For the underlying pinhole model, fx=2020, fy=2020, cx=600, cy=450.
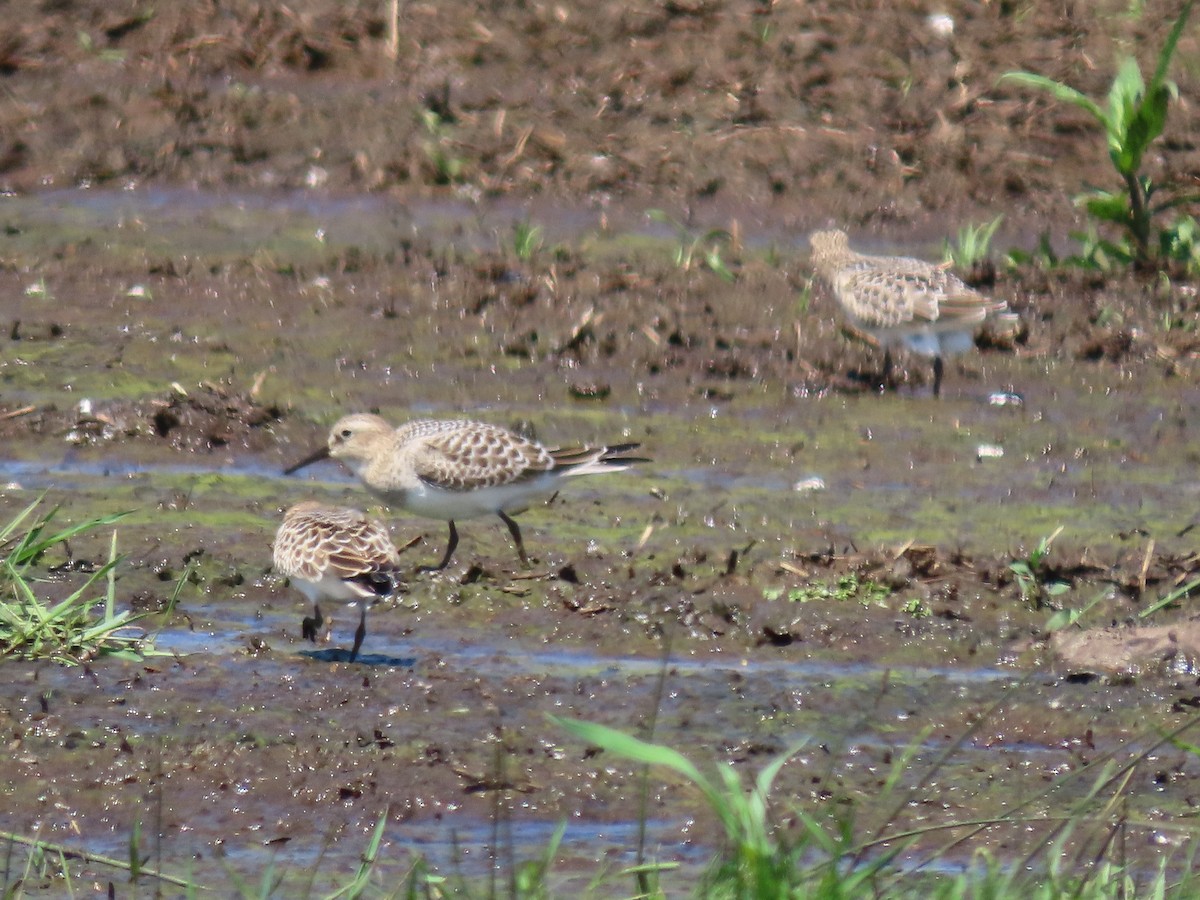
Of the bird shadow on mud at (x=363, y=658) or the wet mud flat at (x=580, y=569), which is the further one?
the bird shadow on mud at (x=363, y=658)

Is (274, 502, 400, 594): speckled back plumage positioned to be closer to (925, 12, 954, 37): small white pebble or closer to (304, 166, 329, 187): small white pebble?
(304, 166, 329, 187): small white pebble

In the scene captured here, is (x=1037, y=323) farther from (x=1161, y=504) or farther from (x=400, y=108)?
(x=400, y=108)

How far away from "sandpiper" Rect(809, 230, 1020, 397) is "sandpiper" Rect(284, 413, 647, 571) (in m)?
2.64

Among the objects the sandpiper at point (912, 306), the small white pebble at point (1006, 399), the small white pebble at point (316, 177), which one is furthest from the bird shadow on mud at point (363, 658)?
the small white pebble at point (316, 177)

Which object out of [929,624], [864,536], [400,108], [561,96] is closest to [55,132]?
[400,108]

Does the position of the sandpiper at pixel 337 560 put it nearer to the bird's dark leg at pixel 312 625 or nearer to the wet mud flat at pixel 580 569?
the bird's dark leg at pixel 312 625

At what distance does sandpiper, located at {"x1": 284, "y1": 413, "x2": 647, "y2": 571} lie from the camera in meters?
8.26

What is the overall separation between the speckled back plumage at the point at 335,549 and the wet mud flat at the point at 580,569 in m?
0.32

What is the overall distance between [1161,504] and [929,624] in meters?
2.07

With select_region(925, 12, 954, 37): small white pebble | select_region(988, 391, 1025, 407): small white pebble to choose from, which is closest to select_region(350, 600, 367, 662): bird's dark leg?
select_region(988, 391, 1025, 407): small white pebble

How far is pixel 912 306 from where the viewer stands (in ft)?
34.9

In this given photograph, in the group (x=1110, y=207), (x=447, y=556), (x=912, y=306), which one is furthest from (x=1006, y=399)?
(x=447, y=556)

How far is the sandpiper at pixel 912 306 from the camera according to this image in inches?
421

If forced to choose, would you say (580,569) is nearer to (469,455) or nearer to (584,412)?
(469,455)
